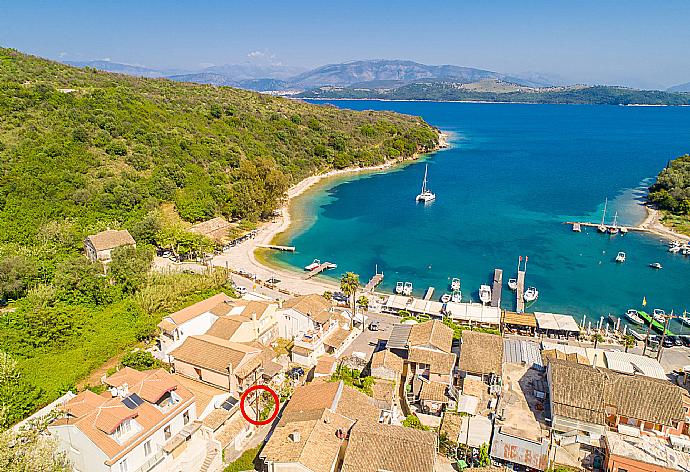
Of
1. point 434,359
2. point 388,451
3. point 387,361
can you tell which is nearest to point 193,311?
point 387,361

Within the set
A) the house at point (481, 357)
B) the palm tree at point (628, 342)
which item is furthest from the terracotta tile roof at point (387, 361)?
the palm tree at point (628, 342)

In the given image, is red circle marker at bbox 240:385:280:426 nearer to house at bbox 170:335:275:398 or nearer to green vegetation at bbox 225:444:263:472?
house at bbox 170:335:275:398

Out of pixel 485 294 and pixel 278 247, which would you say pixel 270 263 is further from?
pixel 485 294

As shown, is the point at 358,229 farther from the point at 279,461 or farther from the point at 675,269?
the point at 279,461

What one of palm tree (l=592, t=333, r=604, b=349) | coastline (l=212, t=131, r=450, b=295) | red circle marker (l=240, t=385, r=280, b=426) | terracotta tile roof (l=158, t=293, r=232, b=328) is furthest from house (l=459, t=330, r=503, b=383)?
coastline (l=212, t=131, r=450, b=295)

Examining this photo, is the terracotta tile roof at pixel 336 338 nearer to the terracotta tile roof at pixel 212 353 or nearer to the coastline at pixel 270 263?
the terracotta tile roof at pixel 212 353
